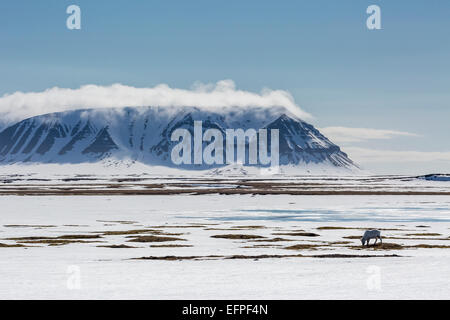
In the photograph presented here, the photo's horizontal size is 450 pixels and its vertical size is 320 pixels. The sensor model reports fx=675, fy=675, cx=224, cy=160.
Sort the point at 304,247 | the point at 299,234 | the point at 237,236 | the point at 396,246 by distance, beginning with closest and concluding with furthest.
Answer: the point at 304,247
the point at 396,246
the point at 237,236
the point at 299,234

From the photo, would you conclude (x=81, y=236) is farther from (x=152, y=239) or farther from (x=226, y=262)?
(x=226, y=262)

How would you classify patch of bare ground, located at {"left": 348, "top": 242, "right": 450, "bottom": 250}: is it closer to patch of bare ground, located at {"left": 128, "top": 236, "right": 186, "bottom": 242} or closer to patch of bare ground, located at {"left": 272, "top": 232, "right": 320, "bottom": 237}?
patch of bare ground, located at {"left": 272, "top": 232, "right": 320, "bottom": 237}

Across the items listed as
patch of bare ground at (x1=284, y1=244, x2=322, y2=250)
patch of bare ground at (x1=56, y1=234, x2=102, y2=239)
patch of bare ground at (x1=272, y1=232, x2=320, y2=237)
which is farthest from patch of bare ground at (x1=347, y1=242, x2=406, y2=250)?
patch of bare ground at (x1=56, y1=234, x2=102, y2=239)

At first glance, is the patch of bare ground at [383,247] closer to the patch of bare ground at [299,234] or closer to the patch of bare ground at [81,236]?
the patch of bare ground at [299,234]

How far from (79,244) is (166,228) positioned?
1054 cm

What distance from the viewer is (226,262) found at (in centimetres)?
2422

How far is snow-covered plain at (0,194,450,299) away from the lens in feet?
57.9

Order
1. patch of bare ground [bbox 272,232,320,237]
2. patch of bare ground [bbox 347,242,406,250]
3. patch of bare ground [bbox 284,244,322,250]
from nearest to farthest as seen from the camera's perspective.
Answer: patch of bare ground [bbox 284,244,322,250] < patch of bare ground [bbox 347,242,406,250] < patch of bare ground [bbox 272,232,320,237]

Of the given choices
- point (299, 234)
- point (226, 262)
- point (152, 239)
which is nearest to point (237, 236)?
point (299, 234)

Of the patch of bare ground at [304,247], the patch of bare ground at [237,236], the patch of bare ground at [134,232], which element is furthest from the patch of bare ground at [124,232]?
the patch of bare ground at [304,247]
